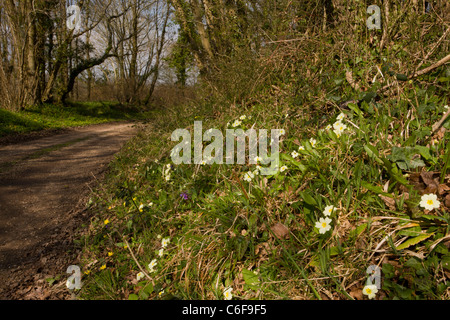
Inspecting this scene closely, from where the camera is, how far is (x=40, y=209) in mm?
3658

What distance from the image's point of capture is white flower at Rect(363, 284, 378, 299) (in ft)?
4.19

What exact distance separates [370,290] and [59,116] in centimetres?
1367

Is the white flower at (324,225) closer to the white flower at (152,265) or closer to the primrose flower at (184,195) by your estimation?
the white flower at (152,265)

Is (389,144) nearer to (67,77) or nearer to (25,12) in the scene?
(25,12)

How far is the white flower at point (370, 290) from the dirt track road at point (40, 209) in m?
2.25

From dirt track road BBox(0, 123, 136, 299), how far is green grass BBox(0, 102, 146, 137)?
2.53m

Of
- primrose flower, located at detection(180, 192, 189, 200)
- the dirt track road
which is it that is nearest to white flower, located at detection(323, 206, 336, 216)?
primrose flower, located at detection(180, 192, 189, 200)

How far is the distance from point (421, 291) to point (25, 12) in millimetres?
14400

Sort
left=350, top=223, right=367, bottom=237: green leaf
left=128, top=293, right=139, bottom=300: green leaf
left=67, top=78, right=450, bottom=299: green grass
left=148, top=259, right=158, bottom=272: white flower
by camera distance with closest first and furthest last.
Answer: left=67, top=78, right=450, bottom=299: green grass
left=350, top=223, right=367, bottom=237: green leaf
left=128, top=293, right=139, bottom=300: green leaf
left=148, top=259, right=158, bottom=272: white flower

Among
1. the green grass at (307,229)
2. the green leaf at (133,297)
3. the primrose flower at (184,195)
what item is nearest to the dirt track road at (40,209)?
the green grass at (307,229)

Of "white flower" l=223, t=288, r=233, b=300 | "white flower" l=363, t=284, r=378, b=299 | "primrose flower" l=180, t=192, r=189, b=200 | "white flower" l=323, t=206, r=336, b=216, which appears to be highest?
"white flower" l=323, t=206, r=336, b=216

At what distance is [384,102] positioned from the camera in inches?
88.5

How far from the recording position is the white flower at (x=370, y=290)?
4.19 feet

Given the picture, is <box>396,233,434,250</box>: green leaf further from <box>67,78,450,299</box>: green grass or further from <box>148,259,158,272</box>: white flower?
<box>148,259,158,272</box>: white flower
